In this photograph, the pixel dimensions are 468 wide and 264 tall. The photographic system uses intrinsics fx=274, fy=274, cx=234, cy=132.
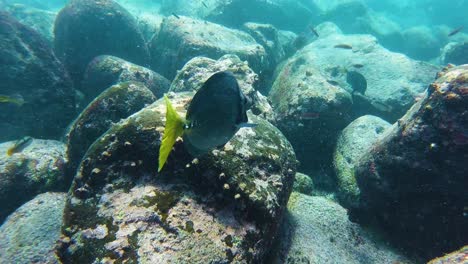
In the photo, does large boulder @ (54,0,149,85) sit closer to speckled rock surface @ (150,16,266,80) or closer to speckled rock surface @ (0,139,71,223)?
speckled rock surface @ (150,16,266,80)

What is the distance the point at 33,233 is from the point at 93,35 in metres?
7.92

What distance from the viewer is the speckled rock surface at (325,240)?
387 centimetres

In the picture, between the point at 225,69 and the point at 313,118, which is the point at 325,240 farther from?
the point at 225,69

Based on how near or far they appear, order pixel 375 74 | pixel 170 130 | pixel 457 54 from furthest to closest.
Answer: pixel 457 54 < pixel 375 74 < pixel 170 130

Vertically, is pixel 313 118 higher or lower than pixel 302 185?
higher

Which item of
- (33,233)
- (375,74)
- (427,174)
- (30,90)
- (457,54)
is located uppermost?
(457,54)

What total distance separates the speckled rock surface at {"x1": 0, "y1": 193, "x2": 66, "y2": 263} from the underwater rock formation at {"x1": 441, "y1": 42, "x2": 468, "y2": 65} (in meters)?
19.6

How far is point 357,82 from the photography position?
9656 mm

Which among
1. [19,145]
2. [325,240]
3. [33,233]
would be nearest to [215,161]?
[325,240]

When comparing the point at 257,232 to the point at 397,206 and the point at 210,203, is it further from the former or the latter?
the point at 397,206

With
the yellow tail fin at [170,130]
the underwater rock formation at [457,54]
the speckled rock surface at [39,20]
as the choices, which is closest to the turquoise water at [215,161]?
the yellow tail fin at [170,130]

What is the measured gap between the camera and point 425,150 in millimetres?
3850

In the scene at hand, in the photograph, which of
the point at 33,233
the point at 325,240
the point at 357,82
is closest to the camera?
the point at 33,233

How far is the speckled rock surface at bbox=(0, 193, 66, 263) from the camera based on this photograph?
11.8 ft
